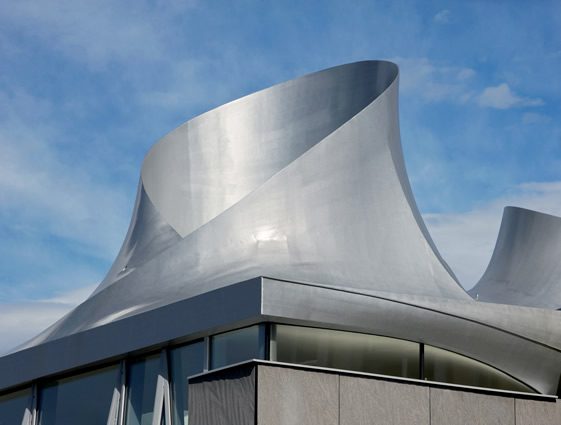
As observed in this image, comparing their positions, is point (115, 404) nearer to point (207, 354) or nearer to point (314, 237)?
point (207, 354)

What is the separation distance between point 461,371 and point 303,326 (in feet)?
9.97

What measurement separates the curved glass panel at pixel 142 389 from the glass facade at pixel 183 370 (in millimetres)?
475

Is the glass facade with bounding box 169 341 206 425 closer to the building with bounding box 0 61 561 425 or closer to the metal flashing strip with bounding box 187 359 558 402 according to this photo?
the building with bounding box 0 61 561 425

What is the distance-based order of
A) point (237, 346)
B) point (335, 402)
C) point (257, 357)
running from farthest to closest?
point (237, 346)
point (257, 357)
point (335, 402)

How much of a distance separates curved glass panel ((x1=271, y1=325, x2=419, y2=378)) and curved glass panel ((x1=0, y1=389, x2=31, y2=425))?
649 centimetres

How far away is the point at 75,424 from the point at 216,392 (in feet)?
20.3

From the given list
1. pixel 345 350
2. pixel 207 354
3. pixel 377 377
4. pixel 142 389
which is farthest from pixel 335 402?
pixel 142 389

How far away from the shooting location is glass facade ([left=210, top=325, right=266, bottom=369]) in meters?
15.6

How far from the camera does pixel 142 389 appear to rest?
1747 cm

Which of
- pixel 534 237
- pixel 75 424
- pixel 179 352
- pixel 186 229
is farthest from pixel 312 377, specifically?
pixel 534 237

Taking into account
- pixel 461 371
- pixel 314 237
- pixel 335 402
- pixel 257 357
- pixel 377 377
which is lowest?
pixel 335 402

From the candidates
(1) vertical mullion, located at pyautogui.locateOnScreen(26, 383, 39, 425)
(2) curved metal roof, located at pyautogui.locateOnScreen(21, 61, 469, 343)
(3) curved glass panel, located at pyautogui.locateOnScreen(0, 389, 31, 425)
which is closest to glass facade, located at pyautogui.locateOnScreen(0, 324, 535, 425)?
(1) vertical mullion, located at pyautogui.locateOnScreen(26, 383, 39, 425)

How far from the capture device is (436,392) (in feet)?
47.4

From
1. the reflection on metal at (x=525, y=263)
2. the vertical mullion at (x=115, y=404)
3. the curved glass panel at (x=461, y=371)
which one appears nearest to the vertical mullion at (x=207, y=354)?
the vertical mullion at (x=115, y=404)
